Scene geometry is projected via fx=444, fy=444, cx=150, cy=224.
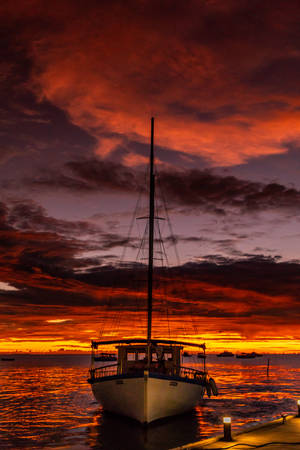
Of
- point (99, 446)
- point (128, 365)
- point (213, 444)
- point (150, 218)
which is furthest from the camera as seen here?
point (150, 218)

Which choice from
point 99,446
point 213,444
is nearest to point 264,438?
point 213,444

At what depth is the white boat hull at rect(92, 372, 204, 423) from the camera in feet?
Result: 87.5

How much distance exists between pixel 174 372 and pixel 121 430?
681cm

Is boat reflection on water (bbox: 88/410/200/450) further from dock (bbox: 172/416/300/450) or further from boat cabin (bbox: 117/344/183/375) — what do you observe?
dock (bbox: 172/416/300/450)

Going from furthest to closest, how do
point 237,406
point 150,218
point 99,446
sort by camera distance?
point 237,406 → point 150,218 → point 99,446

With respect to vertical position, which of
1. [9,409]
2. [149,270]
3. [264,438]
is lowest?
[9,409]

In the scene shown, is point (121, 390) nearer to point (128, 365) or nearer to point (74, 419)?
point (128, 365)

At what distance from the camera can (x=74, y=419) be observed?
36906 millimetres

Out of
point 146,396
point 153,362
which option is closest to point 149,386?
point 146,396

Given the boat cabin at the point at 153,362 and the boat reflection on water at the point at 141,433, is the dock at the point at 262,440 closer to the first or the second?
the boat reflection on water at the point at 141,433

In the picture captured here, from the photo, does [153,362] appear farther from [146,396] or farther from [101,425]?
[146,396]

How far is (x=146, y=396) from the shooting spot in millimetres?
26484

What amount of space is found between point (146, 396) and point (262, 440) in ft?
35.8

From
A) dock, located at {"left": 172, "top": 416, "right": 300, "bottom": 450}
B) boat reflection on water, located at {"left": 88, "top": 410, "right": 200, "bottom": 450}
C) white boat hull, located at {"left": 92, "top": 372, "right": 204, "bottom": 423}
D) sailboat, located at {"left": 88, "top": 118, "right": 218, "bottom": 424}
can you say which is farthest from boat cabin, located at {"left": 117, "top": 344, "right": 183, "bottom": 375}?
dock, located at {"left": 172, "top": 416, "right": 300, "bottom": 450}
